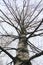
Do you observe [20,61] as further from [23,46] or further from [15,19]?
[15,19]

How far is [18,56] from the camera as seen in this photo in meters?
4.02

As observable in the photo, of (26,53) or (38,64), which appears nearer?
(26,53)

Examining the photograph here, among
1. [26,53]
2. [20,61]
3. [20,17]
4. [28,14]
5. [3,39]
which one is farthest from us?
[28,14]

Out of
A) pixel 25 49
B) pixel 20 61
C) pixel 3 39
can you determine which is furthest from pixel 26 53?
pixel 3 39

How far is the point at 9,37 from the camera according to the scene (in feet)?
17.9

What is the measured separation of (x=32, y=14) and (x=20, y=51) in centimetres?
251

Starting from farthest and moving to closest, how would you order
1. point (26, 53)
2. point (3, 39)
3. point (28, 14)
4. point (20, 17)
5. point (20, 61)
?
point (28, 14) < point (20, 17) < point (3, 39) < point (26, 53) < point (20, 61)

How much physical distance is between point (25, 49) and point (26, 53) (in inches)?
5.7

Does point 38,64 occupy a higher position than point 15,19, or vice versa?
point 15,19

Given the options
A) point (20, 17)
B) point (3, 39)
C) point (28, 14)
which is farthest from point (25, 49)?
point (28, 14)

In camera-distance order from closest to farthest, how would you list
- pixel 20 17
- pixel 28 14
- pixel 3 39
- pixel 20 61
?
1. pixel 20 61
2. pixel 3 39
3. pixel 20 17
4. pixel 28 14

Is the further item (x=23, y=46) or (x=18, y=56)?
(x=23, y=46)

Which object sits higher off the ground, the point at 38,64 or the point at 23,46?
the point at 23,46

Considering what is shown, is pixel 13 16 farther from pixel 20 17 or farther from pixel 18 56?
pixel 18 56
